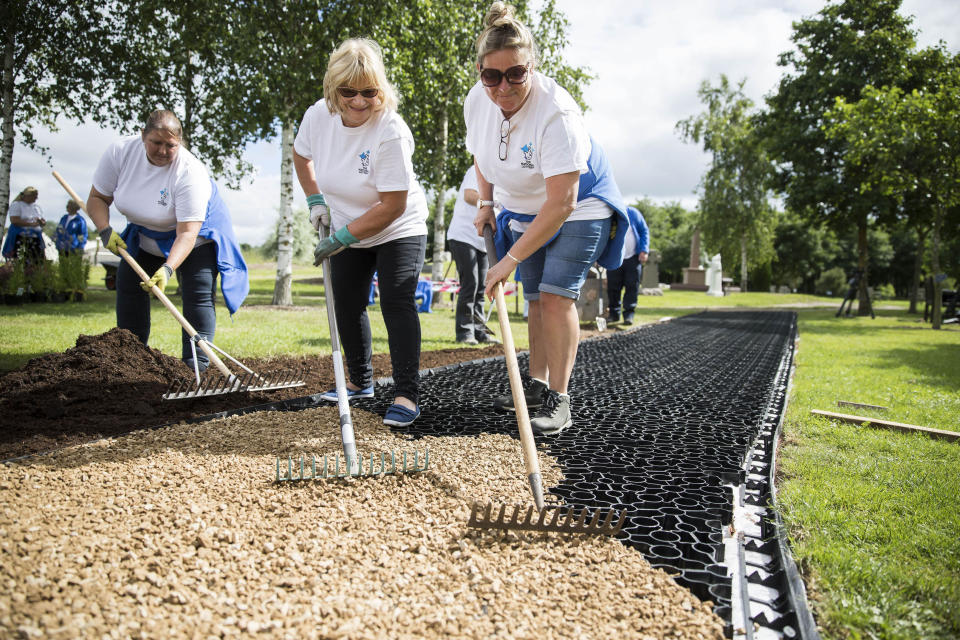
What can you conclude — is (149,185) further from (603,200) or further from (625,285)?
(625,285)

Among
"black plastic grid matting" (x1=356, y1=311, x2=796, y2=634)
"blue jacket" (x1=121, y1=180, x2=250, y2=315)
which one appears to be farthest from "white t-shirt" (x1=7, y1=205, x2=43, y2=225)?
"black plastic grid matting" (x1=356, y1=311, x2=796, y2=634)

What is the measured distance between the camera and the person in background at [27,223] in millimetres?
9953

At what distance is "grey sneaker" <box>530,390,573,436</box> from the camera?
109 inches

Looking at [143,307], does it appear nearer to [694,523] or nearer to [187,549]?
[187,549]

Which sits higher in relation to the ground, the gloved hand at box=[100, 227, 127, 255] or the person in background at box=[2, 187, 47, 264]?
the person in background at box=[2, 187, 47, 264]

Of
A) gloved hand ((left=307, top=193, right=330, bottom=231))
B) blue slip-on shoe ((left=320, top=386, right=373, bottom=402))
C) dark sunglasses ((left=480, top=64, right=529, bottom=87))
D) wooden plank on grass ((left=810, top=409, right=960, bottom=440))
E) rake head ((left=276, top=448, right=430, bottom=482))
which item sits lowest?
wooden plank on grass ((left=810, top=409, right=960, bottom=440))

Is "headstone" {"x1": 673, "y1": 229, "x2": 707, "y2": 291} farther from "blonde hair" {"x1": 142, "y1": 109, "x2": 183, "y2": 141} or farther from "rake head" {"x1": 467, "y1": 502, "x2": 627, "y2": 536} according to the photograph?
"rake head" {"x1": 467, "y1": 502, "x2": 627, "y2": 536}

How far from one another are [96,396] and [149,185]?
122 cm

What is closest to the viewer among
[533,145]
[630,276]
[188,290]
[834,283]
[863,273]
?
[533,145]

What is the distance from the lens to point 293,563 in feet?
5.14

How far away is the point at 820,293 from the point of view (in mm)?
42656

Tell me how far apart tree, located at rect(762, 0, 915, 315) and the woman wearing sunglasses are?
573 inches

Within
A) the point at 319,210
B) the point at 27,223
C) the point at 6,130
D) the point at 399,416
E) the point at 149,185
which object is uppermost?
the point at 6,130

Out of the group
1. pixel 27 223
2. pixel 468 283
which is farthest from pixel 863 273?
pixel 27 223
